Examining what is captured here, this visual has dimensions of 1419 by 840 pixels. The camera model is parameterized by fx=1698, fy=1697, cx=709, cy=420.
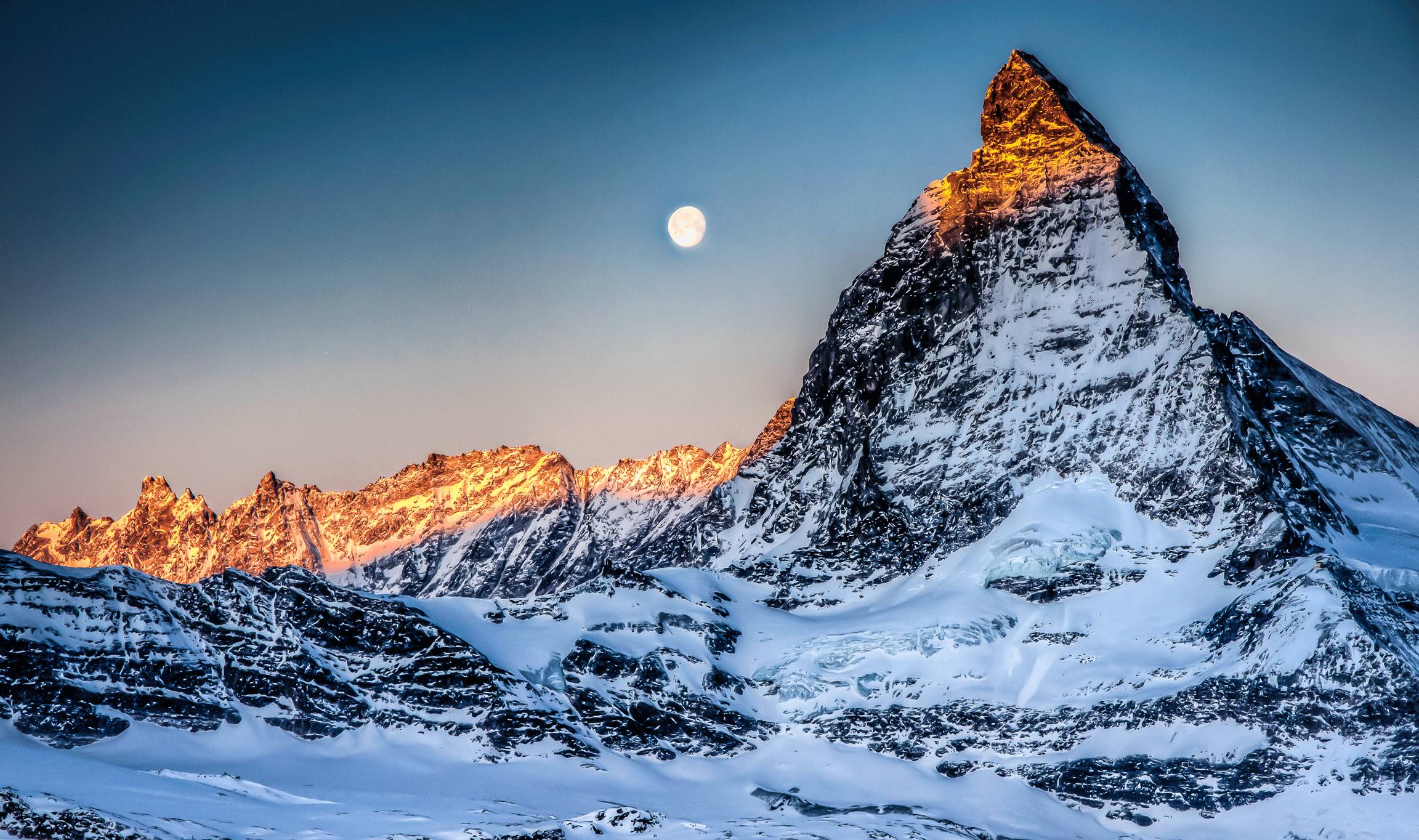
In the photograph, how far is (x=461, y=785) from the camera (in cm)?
19712

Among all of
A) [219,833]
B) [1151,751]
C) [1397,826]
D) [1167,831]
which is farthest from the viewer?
[1151,751]

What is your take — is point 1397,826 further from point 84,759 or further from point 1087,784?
point 84,759

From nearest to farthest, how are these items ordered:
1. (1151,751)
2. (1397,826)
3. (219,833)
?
(219,833)
(1397,826)
(1151,751)

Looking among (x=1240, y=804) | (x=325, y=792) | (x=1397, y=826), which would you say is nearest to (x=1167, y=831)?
(x=1240, y=804)

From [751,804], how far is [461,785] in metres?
33.7

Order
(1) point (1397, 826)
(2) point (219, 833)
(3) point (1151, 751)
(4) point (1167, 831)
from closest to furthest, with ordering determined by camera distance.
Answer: (2) point (219, 833) → (1) point (1397, 826) → (4) point (1167, 831) → (3) point (1151, 751)

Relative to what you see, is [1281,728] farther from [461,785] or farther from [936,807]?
[461,785]

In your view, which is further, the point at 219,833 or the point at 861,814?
the point at 861,814

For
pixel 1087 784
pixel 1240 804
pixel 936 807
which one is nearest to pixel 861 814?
pixel 936 807

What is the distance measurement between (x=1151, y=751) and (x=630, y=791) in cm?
6106

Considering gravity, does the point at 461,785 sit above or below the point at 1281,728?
below

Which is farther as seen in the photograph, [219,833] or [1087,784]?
[1087,784]

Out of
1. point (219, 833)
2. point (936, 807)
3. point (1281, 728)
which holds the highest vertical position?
point (1281, 728)

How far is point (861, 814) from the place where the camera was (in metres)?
189
